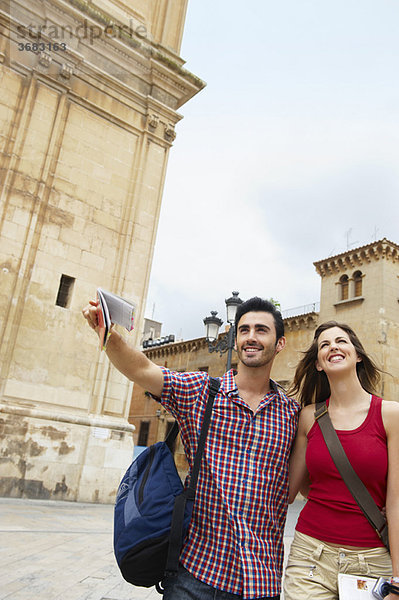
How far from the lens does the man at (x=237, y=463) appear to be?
190cm

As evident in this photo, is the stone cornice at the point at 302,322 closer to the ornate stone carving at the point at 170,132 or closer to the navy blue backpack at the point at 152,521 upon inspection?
the ornate stone carving at the point at 170,132

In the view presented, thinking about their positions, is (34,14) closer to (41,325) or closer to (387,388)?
(41,325)

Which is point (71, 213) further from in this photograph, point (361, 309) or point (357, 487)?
point (361, 309)

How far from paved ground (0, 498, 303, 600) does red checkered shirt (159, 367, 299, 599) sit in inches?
97.0

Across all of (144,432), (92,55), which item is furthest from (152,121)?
(144,432)

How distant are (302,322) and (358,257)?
4897 mm

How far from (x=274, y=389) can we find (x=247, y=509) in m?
0.63

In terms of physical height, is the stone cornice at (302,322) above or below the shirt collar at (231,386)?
above

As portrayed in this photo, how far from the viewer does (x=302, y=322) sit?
93.1 feet

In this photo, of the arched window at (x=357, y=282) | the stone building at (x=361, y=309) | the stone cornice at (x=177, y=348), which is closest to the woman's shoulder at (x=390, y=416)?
the stone building at (x=361, y=309)

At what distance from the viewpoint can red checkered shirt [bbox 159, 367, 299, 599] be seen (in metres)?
1.90

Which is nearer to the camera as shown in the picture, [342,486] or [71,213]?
[342,486]

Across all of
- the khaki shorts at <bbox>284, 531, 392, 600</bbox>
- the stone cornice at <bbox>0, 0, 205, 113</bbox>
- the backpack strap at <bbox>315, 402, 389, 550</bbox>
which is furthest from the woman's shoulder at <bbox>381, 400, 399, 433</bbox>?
the stone cornice at <bbox>0, 0, 205, 113</bbox>

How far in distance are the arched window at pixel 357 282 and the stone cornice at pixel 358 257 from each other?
0.47m
